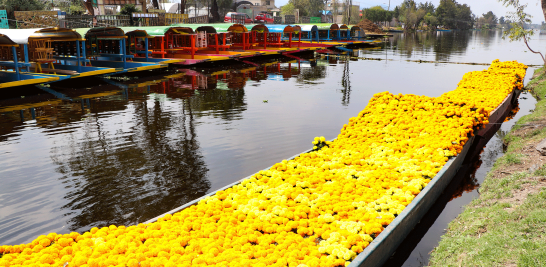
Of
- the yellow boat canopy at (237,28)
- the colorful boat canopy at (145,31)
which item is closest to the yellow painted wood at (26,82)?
the colorful boat canopy at (145,31)

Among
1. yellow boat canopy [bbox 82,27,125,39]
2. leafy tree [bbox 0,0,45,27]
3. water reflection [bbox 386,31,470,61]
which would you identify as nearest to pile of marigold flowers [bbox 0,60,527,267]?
yellow boat canopy [bbox 82,27,125,39]

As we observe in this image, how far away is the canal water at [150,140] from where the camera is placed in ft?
22.1

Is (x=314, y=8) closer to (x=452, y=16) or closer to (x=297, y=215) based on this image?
(x=452, y=16)

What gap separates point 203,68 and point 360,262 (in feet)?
74.3

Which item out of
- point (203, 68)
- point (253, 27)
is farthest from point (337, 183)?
point (253, 27)

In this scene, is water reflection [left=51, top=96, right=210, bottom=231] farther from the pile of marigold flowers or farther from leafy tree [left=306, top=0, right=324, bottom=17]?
leafy tree [left=306, top=0, right=324, bottom=17]

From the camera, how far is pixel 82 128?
1130cm

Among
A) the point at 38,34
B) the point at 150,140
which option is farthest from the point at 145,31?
the point at 150,140

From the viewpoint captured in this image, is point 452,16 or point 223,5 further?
point 452,16

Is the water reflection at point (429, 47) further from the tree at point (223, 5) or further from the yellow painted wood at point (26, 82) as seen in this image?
the yellow painted wood at point (26, 82)

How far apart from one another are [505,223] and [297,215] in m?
2.87

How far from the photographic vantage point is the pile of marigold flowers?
4406mm

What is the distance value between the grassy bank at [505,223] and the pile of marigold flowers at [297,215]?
0.83 meters

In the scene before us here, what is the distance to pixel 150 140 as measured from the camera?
10.2 meters
